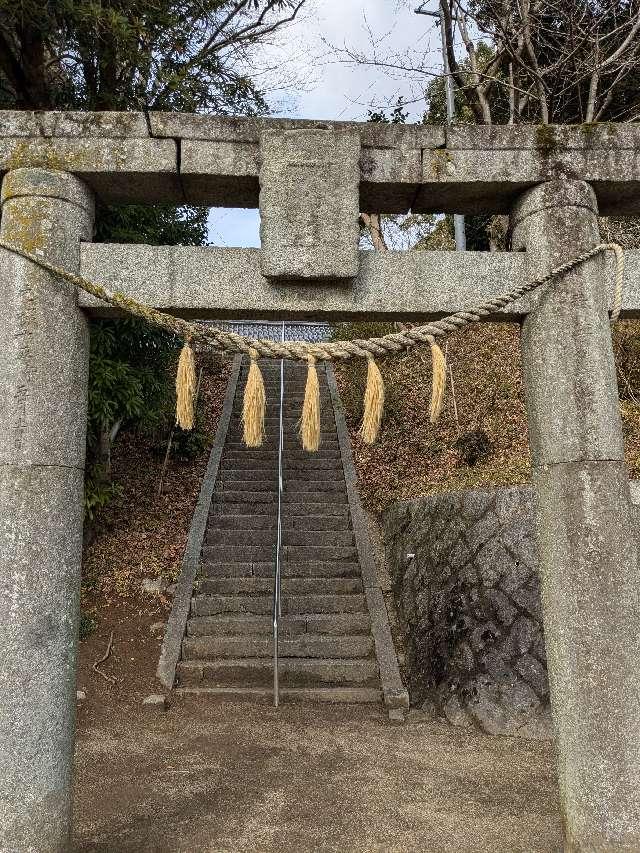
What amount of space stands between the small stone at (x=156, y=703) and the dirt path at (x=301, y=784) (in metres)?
0.10

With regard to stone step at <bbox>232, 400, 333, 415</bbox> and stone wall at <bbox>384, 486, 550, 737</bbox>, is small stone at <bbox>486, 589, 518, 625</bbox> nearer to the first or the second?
stone wall at <bbox>384, 486, 550, 737</bbox>

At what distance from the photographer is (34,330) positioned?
3.12 m

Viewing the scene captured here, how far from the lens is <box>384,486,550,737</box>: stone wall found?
5551 mm

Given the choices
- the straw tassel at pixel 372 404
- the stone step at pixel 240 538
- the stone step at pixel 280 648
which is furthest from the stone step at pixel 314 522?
the straw tassel at pixel 372 404

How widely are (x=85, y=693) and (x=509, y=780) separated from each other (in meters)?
3.99

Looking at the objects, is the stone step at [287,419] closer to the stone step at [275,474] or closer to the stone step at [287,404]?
the stone step at [287,404]

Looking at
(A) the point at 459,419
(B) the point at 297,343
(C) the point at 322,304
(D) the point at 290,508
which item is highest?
(A) the point at 459,419

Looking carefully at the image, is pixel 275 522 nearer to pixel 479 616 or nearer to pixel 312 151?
pixel 479 616

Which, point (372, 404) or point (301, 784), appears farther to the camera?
point (301, 784)

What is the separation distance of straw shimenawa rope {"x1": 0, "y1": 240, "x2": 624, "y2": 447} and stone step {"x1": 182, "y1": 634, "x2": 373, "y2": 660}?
4.07 m

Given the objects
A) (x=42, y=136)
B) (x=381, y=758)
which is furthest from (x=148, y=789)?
(x=42, y=136)

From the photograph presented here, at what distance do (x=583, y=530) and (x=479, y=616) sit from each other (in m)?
3.19

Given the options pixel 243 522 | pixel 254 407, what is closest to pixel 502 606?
pixel 243 522

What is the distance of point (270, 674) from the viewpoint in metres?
6.39
